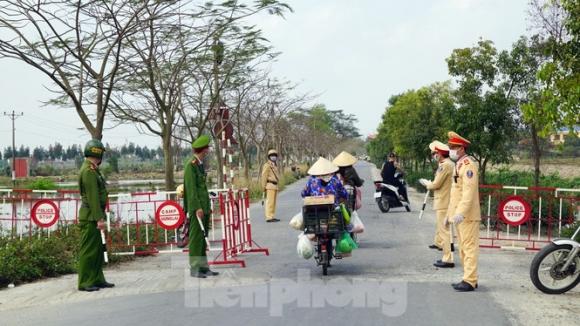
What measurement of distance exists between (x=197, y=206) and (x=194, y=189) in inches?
8.9

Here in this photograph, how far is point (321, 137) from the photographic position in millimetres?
75688

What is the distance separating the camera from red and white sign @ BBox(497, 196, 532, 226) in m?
10.9

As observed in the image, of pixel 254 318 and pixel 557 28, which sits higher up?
pixel 557 28

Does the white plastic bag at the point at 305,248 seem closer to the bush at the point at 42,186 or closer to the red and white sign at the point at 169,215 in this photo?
the red and white sign at the point at 169,215

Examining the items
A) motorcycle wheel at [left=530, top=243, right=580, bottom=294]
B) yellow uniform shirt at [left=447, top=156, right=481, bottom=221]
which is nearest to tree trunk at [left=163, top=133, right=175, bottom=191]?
yellow uniform shirt at [left=447, top=156, right=481, bottom=221]

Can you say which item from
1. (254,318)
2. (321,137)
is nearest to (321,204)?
(254,318)

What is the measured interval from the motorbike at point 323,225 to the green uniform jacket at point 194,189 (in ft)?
4.53

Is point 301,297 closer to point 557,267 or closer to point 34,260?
point 557,267

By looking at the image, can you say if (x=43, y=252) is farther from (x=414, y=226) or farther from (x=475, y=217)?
(x=414, y=226)

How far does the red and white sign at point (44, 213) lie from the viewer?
418 inches

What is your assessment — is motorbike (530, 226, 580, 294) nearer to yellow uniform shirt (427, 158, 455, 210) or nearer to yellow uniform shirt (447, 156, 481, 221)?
yellow uniform shirt (447, 156, 481, 221)

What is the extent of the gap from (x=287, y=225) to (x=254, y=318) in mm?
9098

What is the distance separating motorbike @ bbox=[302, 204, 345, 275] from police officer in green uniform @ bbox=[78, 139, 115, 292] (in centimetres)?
252

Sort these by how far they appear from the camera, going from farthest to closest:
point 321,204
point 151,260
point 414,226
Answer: point 414,226
point 151,260
point 321,204
